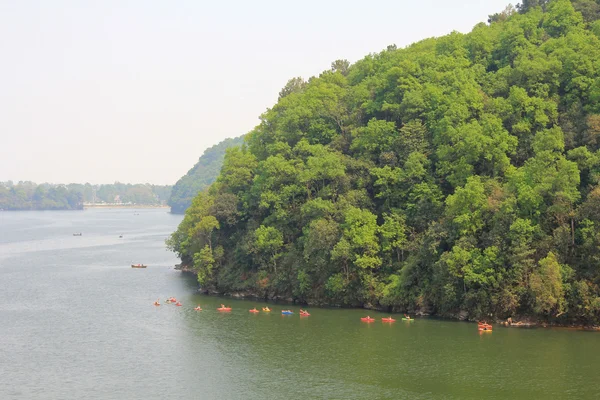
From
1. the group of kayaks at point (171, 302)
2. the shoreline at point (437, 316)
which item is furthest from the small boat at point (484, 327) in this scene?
the group of kayaks at point (171, 302)

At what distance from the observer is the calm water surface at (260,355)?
40656 mm

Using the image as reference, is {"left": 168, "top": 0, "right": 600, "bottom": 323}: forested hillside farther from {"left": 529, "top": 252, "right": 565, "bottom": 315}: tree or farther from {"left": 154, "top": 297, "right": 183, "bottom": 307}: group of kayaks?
{"left": 154, "top": 297, "right": 183, "bottom": 307}: group of kayaks

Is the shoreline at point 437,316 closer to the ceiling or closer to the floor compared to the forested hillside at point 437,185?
closer to the floor

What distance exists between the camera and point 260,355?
159 feet

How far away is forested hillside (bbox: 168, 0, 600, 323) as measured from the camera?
53.2 metres

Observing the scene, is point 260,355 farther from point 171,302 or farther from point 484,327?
point 171,302

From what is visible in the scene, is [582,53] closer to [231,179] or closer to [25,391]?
[231,179]

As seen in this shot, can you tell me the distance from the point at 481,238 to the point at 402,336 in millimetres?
10902

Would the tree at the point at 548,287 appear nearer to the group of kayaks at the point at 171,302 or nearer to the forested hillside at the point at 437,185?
the forested hillside at the point at 437,185

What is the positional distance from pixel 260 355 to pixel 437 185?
2531 centimetres

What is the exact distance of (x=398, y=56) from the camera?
7869 centimetres

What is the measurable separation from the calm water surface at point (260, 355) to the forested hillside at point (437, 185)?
3472mm

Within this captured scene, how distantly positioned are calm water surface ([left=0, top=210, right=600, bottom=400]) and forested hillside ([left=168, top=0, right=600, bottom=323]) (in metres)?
3.47

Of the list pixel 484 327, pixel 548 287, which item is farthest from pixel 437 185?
pixel 548 287
